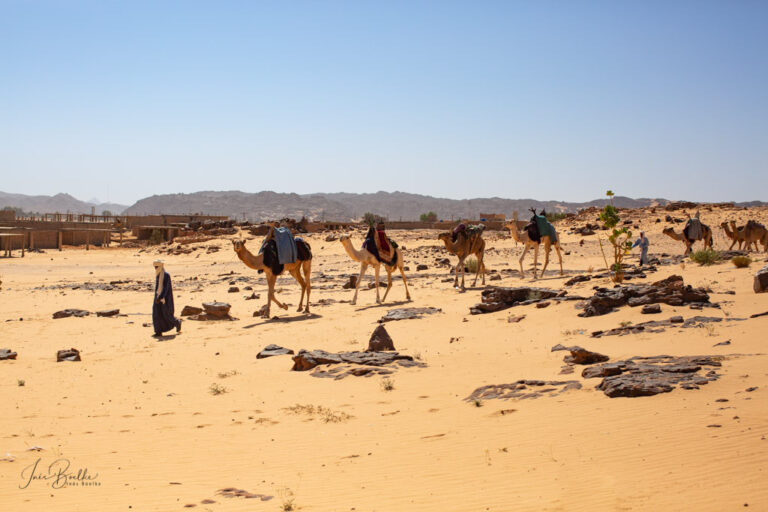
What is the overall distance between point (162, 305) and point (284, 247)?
11.8 ft

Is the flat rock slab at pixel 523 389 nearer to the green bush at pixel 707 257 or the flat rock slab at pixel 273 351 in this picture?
the flat rock slab at pixel 273 351

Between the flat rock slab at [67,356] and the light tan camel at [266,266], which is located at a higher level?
the light tan camel at [266,266]

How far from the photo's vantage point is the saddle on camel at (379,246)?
1919cm

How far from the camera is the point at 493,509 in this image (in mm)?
5008

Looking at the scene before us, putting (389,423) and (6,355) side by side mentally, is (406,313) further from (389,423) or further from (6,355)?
(389,423)

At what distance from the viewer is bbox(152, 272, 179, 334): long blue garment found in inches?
580

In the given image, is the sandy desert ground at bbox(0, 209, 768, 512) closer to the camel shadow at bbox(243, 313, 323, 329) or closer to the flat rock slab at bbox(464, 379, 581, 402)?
the flat rock slab at bbox(464, 379, 581, 402)

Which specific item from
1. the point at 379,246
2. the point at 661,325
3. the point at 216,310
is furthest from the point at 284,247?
the point at 661,325

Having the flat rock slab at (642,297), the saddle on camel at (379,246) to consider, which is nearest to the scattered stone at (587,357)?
the flat rock slab at (642,297)

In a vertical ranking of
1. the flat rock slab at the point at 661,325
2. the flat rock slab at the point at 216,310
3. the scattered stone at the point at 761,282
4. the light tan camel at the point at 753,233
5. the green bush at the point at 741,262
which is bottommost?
the flat rock slab at the point at 216,310

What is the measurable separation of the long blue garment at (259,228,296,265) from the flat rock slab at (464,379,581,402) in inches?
374

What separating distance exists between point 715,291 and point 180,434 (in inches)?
520

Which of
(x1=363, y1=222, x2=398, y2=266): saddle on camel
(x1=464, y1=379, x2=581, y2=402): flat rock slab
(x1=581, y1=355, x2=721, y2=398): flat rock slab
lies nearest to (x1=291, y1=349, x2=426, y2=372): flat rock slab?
(x1=464, y1=379, x2=581, y2=402): flat rock slab

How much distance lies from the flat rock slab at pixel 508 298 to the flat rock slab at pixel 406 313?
112 cm
